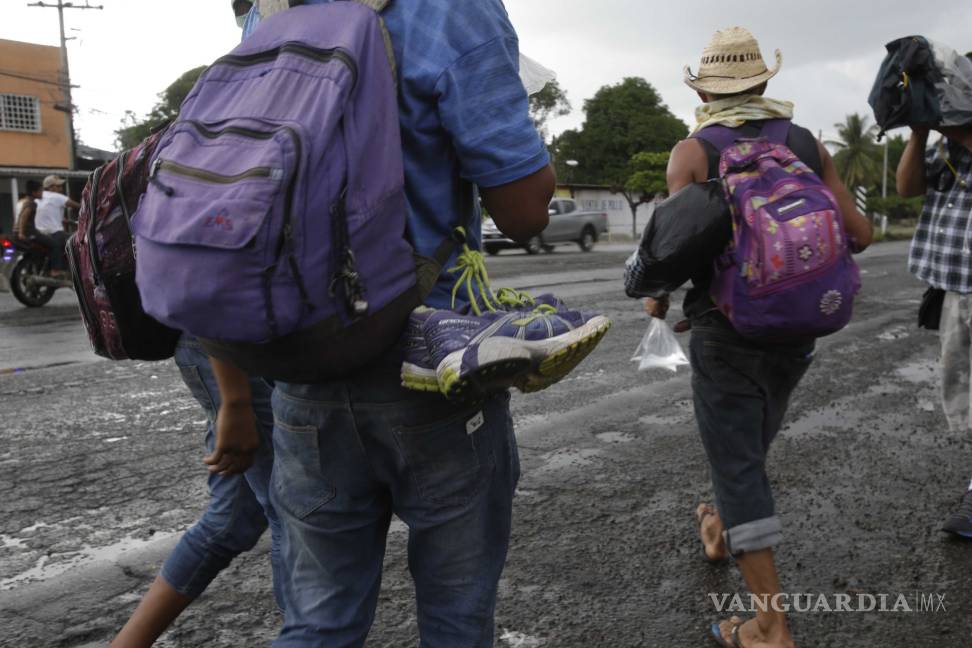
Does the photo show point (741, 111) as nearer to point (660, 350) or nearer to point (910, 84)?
point (910, 84)

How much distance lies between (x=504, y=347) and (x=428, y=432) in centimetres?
26

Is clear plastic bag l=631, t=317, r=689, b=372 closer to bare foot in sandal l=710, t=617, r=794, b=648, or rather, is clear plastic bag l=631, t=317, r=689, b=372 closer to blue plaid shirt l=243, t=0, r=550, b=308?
bare foot in sandal l=710, t=617, r=794, b=648

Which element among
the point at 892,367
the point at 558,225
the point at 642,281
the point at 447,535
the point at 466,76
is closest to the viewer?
the point at 466,76

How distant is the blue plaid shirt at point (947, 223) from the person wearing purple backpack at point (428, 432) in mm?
2454

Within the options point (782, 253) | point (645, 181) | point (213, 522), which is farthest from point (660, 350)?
point (645, 181)

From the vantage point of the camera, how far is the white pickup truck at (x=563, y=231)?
81.5 feet

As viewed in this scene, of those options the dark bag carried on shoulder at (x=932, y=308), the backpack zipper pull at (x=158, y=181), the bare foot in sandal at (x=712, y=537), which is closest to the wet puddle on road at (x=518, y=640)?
the bare foot in sandal at (x=712, y=537)

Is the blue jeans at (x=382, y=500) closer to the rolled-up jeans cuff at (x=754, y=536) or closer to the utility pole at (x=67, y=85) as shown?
A: the rolled-up jeans cuff at (x=754, y=536)

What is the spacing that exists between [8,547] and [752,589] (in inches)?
111

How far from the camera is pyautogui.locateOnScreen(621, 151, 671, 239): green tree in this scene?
4916 cm

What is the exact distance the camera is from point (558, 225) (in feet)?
84.8

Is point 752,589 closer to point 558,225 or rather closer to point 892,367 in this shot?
point 892,367

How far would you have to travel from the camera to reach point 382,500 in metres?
1.67

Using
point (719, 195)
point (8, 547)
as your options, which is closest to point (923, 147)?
point (719, 195)
